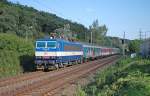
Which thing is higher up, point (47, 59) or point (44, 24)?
point (44, 24)

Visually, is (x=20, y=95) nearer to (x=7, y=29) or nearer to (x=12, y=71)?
(x=12, y=71)

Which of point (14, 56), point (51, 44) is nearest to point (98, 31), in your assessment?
point (51, 44)

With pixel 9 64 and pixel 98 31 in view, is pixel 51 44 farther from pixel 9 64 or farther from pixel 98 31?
pixel 98 31

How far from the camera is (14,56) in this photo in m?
33.8

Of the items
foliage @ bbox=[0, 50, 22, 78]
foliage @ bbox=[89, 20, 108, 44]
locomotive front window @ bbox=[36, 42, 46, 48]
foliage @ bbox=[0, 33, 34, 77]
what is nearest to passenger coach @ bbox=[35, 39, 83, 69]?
locomotive front window @ bbox=[36, 42, 46, 48]

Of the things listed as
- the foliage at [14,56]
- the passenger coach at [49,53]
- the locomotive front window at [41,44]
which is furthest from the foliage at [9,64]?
the locomotive front window at [41,44]

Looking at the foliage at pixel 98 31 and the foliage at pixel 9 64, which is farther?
the foliage at pixel 98 31

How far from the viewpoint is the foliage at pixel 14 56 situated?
1227 inches

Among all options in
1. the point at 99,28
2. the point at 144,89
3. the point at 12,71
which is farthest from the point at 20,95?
the point at 99,28

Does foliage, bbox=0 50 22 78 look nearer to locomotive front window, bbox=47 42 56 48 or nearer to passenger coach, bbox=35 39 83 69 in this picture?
passenger coach, bbox=35 39 83 69

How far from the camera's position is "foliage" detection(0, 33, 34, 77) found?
102 feet

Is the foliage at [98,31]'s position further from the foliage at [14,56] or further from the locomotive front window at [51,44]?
the locomotive front window at [51,44]

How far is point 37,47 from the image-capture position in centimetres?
3553

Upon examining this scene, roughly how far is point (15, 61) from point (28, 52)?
24.6 ft
